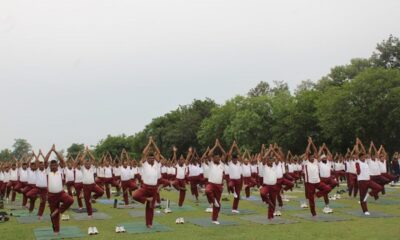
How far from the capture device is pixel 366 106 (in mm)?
45938

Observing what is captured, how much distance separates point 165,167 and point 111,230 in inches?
491

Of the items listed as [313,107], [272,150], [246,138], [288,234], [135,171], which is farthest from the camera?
[246,138]

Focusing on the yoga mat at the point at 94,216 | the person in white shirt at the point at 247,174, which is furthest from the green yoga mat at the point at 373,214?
the yoga mat at the point at 94,216

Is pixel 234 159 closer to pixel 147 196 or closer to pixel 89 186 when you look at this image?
pixel 147 196

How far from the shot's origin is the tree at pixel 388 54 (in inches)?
2384

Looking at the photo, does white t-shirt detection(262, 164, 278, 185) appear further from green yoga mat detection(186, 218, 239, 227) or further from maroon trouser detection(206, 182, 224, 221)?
green yoga mat detection(186, 218, 239, 227)

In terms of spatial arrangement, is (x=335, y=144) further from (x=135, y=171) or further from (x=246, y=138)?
(x=135, y=171)

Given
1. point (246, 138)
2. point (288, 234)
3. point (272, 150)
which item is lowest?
point (288, 234)

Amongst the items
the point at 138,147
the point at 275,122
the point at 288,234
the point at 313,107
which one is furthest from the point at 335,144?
the point at 138,147

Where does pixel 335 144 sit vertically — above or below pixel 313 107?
below

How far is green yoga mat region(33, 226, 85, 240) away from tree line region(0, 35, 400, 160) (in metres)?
35.9

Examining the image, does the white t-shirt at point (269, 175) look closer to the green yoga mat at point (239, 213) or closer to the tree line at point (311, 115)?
the green yoga mat at point (239, 213)

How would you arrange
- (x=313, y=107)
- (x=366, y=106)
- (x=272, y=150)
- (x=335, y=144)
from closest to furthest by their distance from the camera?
(x=272, y=150), (x=366, y=106), (x=335, y=144), (x=313, y=107)

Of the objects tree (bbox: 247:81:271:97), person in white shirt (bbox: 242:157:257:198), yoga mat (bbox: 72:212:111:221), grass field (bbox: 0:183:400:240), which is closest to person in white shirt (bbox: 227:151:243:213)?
grass field (bbox: 0:183:400:240)
